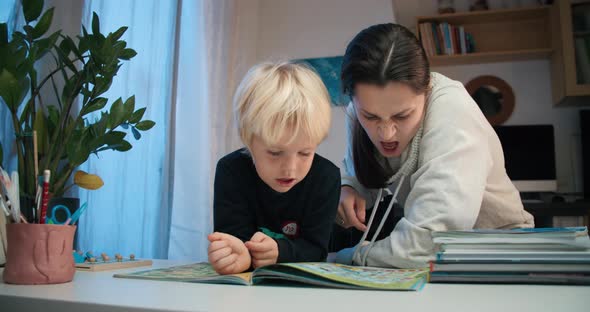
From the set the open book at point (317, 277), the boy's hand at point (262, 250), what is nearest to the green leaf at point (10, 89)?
the open book at point (317, 277)

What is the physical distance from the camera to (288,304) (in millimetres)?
535

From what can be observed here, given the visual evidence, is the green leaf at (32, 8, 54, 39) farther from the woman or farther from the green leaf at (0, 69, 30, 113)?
the woman

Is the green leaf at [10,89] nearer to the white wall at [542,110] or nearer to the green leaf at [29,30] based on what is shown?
the green leaf at [29,30]

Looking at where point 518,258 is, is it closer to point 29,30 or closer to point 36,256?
point 36,256

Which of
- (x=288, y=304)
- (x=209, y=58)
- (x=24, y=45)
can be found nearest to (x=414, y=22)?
(x=209, y=58)

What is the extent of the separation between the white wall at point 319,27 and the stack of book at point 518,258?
Answer: 2.90 metres

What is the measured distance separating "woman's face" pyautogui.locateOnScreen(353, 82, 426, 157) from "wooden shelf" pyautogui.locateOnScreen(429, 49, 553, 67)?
2789mm

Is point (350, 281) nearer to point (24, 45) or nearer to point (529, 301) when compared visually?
point (529, 301)

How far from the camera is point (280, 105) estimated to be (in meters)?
0.91

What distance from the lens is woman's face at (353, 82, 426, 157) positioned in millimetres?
1070

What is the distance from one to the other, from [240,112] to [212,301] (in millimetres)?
490

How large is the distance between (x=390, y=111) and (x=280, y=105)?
0.94ft

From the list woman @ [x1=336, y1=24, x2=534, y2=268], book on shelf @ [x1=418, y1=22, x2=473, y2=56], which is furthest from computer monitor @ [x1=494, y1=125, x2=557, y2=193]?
woman @ [x1=336, y1=24, x2=534, y2=268]

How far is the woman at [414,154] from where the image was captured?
950 millimetres
